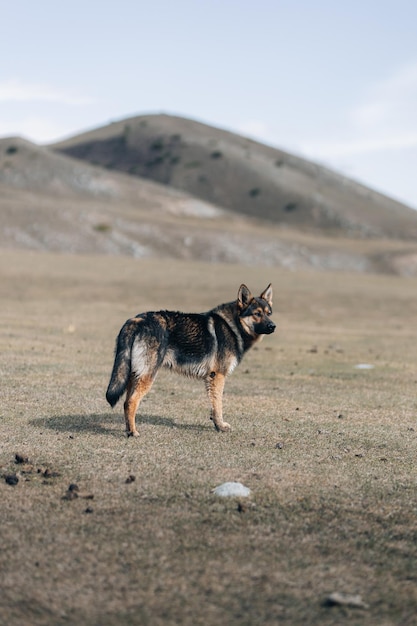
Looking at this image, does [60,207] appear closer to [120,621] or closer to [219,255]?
[219,255]

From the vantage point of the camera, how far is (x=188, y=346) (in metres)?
12.1

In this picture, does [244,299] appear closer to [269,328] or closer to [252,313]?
[252,313]

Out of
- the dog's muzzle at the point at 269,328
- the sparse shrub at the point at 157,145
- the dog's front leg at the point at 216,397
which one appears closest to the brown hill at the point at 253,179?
the sparse shrub at the point at 157,145

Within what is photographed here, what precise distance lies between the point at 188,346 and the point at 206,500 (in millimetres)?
3819

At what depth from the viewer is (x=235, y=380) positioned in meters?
18.0

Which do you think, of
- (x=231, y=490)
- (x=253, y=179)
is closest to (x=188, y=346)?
(x=231, y=490)

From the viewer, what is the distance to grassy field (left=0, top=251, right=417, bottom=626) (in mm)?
6375

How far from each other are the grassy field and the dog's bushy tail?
0.73m

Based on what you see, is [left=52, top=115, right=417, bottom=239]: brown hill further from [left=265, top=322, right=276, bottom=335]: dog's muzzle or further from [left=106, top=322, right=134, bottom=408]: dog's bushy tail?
[left=106, top=322, right=134, bottom=408]: dog's bushy tail

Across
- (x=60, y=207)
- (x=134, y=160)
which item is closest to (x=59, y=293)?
(x=60, y=207)

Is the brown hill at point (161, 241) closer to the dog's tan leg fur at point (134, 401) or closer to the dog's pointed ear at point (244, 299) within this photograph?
the dog's pointed ear at point (244, 299)

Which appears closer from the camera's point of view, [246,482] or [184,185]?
[246,482]

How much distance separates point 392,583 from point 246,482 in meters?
2.89

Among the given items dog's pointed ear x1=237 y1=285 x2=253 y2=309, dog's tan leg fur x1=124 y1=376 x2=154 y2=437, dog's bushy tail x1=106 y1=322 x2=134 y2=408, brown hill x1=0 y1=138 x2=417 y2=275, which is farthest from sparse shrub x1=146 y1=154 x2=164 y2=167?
dog's tan leg fur x1=124 y1=376 x2=154 y2=437
